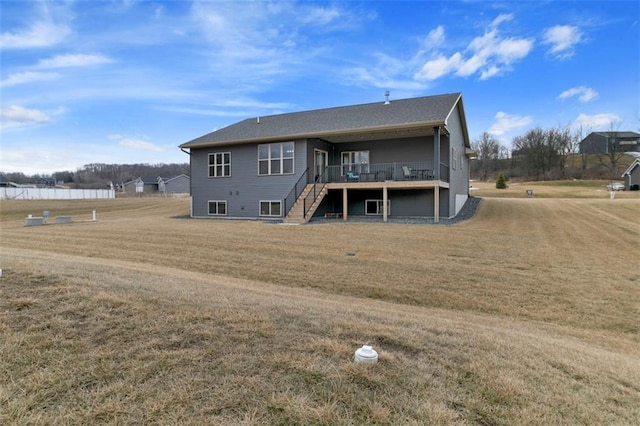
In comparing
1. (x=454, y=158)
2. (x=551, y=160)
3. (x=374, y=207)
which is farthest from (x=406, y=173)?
(x=551, y=160)

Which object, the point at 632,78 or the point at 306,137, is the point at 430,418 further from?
the point at 632,78

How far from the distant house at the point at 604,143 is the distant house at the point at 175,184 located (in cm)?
7618

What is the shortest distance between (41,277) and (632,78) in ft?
109

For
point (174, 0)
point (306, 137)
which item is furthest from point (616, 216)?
point (174, 0)

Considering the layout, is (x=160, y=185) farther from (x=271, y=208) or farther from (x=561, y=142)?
(x=561, y=142)

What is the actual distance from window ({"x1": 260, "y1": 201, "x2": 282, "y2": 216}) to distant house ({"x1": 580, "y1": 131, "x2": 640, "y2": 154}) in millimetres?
61445

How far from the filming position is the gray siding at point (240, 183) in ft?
60.1

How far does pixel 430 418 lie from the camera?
2.18 meters

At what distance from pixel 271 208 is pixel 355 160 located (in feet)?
17.1

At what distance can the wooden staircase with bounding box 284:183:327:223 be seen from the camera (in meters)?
16.1

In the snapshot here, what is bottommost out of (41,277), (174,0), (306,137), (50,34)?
(41,277)

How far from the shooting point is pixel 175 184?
3031 inches

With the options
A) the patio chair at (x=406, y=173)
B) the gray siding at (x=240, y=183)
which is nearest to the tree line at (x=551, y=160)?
the patio chair at (x=406, y=173)

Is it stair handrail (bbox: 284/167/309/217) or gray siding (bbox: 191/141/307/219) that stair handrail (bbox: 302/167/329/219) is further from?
gray siding (bbox: 191/141/307/219)
